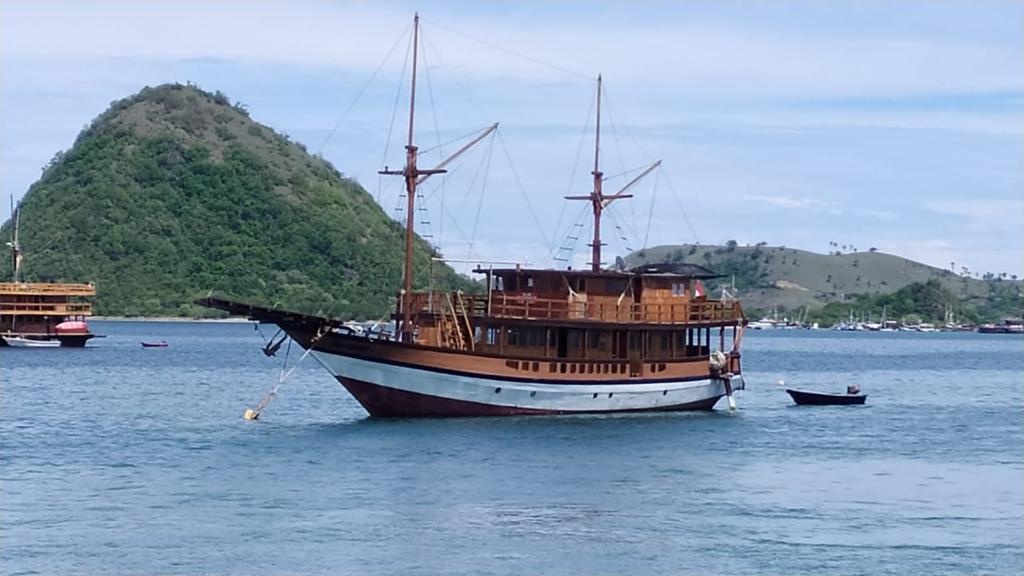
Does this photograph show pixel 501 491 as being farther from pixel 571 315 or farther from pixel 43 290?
pixel 43 290

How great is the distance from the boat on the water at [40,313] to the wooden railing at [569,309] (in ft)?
227

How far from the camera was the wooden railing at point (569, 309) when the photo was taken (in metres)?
59.2

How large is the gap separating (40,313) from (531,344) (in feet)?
245

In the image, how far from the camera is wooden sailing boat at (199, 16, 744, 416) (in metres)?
56.5

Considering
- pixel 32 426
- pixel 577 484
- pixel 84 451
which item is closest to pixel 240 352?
Answer: pixel 32 426

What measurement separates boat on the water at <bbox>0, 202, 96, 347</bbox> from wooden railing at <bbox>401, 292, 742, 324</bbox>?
6927cm

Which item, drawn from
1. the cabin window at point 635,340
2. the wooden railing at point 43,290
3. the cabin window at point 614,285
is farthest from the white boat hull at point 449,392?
the wooden railing at point 43,290

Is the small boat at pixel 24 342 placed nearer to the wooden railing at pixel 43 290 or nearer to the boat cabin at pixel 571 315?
the wooden railing at pixel 43 290

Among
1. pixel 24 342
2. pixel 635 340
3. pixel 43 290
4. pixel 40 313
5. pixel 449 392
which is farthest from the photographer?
pixel 40 313

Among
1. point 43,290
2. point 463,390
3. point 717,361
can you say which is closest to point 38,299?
point 43,290

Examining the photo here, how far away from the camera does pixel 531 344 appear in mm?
59094

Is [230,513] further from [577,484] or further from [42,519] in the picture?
[577,484]

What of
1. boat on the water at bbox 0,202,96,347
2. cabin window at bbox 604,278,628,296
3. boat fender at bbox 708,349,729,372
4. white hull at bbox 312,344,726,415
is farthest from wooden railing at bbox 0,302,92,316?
cabin window at bbox 604,278,628,296

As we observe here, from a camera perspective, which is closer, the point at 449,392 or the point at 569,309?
the point at 449,392
